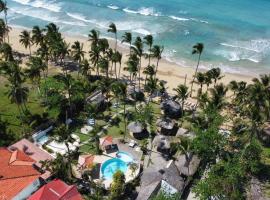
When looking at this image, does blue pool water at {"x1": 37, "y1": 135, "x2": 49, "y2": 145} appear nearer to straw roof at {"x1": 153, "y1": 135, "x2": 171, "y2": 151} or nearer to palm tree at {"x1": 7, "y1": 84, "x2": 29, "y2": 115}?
palm tree at {"x1": 7, "y1": 84, "x2": 29, "y2": 115}

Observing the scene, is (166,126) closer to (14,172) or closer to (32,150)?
(32,150)

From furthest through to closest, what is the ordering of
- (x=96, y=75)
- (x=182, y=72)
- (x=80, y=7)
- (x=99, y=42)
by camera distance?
(x=80, y=7) → (x=182, y=72) → (x=96, y=75) → (x=99, y=42)

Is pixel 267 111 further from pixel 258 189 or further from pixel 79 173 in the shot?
pixel 79 173

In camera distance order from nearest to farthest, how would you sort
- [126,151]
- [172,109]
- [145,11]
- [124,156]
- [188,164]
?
1. [188,164]
2. [124,156]
3. [126,151]
4. [172,109]
5. [145,11]

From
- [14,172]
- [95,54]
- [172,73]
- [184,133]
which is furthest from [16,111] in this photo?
[172,73]

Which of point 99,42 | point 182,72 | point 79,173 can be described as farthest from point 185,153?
point 182,72

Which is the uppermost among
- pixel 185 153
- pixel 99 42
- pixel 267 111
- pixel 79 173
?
pixel 99 42
